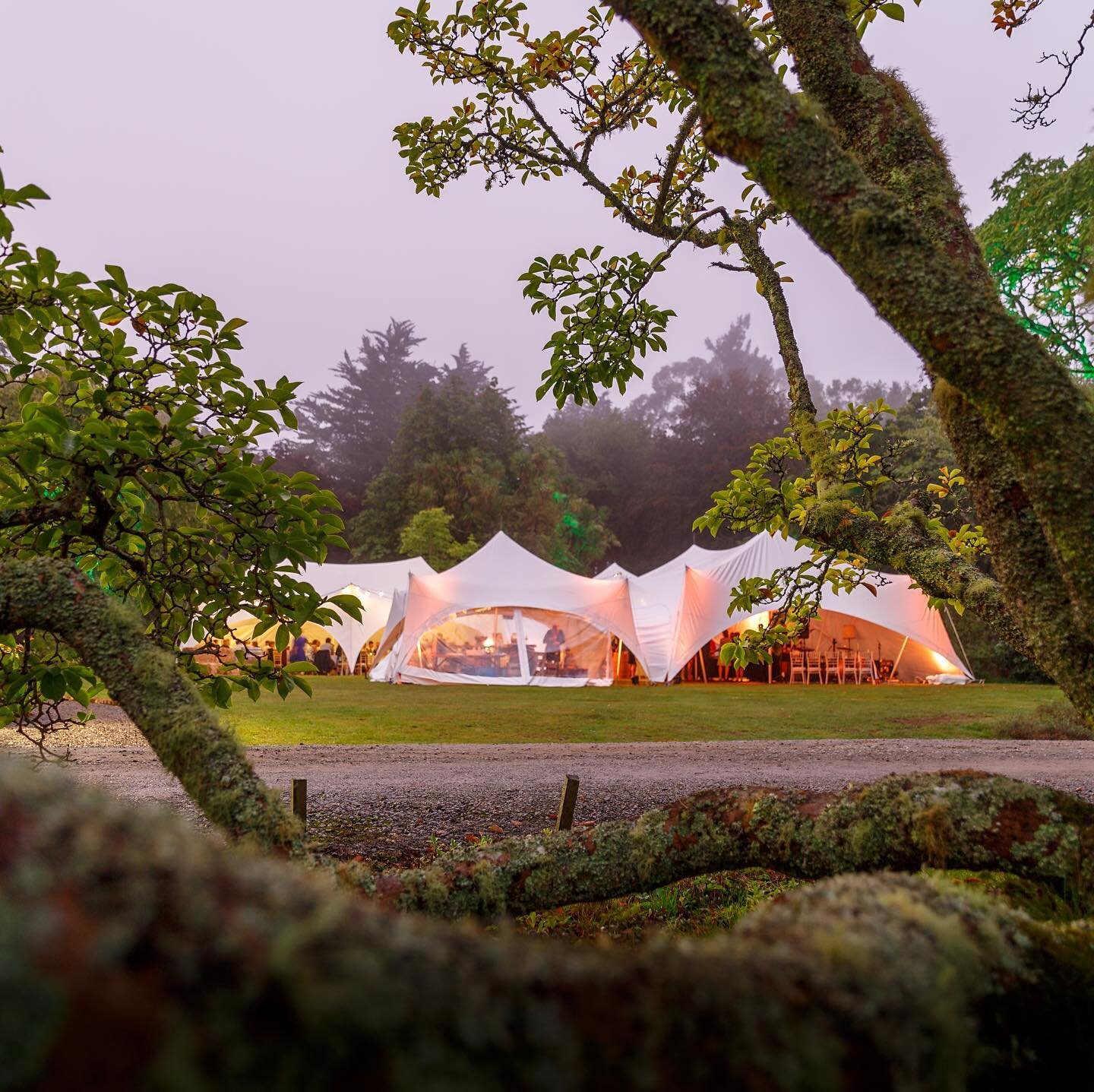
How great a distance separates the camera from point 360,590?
965 inches

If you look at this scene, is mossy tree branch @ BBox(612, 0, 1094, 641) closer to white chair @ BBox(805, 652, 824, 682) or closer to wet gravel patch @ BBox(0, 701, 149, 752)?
wet gravel patch @ BBox(0, 701, 149, 752)

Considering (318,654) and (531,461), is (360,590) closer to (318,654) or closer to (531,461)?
(318,654)

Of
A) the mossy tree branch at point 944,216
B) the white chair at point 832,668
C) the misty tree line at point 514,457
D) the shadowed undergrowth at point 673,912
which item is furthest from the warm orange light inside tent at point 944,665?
the mossy tree branch at point 944,216

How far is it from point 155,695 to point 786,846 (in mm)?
1594

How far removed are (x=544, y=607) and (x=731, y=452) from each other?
107 feet

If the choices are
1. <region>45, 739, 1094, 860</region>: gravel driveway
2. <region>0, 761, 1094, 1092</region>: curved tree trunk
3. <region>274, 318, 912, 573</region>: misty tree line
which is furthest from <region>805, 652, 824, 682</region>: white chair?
<region>0, 761, 1094, 1092</region>: curved tree trunk

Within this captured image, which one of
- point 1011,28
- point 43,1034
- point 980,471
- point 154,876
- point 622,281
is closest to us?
point 43,1034

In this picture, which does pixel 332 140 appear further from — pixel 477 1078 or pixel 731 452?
pixel 477 1078

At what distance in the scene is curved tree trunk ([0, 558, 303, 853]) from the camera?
1.53m

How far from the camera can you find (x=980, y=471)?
70.6 inches

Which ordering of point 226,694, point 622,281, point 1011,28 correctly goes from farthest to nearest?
1. point 622,281
2. point 1011,28
3. point 226,694

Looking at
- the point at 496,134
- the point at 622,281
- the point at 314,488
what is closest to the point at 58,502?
the point at 314,488

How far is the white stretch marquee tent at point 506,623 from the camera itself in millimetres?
17938

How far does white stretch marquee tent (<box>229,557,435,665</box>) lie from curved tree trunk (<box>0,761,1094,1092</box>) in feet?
75.5
